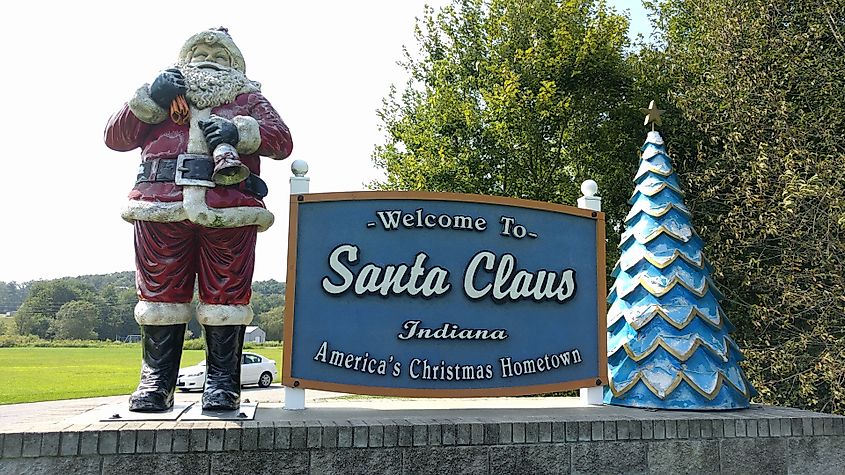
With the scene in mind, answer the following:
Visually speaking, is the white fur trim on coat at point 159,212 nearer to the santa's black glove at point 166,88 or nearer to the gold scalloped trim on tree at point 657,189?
the santa's black glove at point 166,88

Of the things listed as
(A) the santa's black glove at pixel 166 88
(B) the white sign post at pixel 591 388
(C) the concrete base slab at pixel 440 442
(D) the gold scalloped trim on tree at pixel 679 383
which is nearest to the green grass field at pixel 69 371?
(A) the santa's black glove at pixel 166 88

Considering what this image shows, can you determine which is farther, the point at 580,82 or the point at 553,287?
the point at 580,82

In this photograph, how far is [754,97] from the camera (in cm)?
1088

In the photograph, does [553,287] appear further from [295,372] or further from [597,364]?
[295,372]

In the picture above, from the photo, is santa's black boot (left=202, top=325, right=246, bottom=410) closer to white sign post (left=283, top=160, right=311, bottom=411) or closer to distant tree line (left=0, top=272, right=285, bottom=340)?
white sign post (left=283, top=160, right=311, bottom=411)

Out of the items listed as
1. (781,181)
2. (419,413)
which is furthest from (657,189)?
(781,181)

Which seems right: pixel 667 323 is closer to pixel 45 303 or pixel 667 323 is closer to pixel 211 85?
pixel 211 85

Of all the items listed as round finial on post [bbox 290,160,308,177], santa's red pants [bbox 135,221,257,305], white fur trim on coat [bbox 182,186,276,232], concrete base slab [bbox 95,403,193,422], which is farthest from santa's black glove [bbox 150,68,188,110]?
concrete base slab [bbox 95,403,193,422]

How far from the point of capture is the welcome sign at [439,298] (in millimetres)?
4422

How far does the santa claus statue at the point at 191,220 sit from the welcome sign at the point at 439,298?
440 millimetres

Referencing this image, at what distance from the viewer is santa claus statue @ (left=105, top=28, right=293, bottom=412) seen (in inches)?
155

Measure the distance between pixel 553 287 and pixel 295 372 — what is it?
194cm

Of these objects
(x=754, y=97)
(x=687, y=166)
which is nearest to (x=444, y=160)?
(x=687, y=166)

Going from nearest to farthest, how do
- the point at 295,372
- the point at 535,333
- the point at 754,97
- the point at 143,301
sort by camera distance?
the point at 143,301 → the point at 295,372 → the point at 535,333 → the point at 754,97
